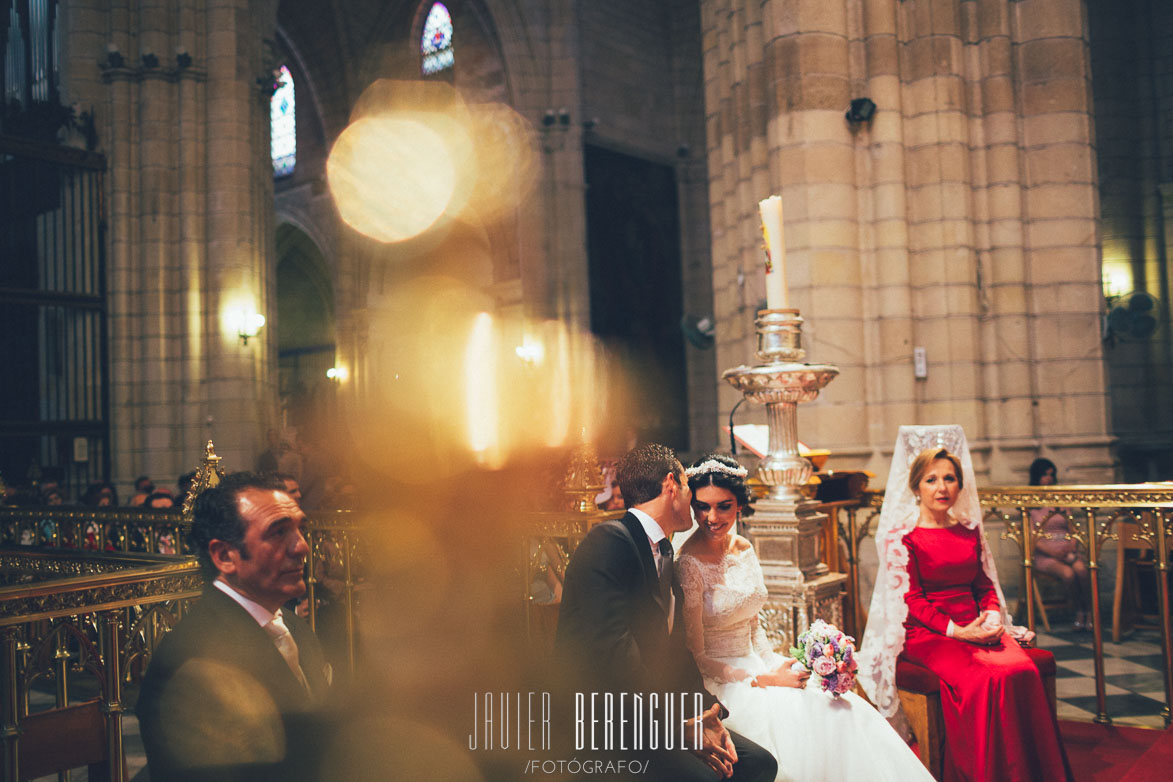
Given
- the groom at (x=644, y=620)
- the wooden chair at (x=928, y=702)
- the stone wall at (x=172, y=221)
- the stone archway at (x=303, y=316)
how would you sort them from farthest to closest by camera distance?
the stone archway at (x=303, y=316), the stone wall at (x=172, y=221), the wooden chair at (x=928, y=702), the groom at (x=644, y=620)

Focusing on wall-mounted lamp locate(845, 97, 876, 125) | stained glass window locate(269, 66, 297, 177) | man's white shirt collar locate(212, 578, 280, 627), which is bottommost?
man's white shirt collar locate(212, 578, 280, 627)

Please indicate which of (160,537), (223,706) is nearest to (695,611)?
(223,706)

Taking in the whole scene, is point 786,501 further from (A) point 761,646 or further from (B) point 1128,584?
(B) point 1128,584

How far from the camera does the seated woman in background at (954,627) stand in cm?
374

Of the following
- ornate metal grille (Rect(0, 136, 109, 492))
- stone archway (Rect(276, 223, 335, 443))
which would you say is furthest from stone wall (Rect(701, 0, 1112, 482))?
stone archway (Rect(276, 223, 335, 443))

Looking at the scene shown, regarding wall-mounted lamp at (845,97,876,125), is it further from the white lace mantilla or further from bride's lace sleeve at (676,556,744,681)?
bride's lace sleeve at (676,556,744,681)

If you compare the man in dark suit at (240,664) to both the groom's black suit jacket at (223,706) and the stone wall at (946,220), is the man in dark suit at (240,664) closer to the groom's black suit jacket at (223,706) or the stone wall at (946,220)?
the groom's black suit jacket at (223,706)

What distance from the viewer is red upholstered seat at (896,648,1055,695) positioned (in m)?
3.95

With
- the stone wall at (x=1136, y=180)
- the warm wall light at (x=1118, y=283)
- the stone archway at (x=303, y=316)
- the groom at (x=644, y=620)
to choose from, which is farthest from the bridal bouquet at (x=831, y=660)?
the stone archway at (x=303, y=316)

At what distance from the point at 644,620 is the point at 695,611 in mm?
523

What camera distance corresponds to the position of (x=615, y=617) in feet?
9.49

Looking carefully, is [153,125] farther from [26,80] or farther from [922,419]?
[922,419]

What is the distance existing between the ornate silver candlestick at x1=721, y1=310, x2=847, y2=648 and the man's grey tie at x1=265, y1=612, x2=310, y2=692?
7.94 ft

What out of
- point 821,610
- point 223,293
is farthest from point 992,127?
point 223,293
